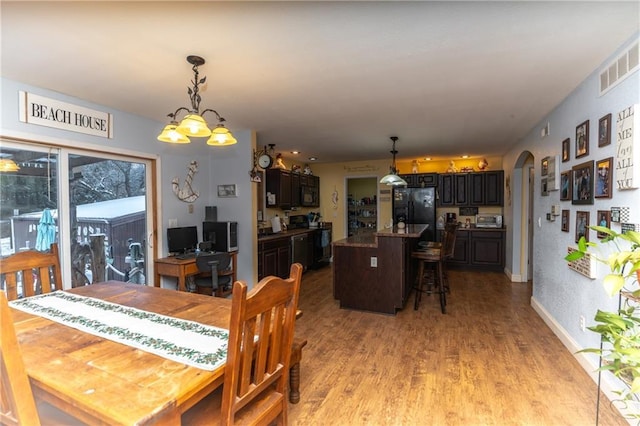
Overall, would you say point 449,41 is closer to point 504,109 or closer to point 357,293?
point 504,109

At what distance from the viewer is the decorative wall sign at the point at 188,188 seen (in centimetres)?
404

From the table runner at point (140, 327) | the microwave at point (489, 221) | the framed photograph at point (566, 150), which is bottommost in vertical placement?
the table runner at point (140, 327)

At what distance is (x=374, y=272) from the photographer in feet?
12.4

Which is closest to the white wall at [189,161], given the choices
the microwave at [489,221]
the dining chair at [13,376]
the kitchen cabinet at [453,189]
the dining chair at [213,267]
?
the dining chair at [213,267]

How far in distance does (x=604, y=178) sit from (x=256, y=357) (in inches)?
102

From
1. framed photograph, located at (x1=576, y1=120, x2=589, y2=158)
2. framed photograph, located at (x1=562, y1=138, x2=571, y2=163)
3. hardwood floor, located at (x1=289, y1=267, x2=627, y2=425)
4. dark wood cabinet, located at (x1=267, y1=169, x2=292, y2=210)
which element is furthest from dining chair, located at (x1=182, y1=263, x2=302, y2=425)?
dark wood cabinet, located at (x1=267, y1=169, x2=292, y2=210)

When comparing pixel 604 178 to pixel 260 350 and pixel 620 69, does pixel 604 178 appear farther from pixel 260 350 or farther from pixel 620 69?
pixel 260 350

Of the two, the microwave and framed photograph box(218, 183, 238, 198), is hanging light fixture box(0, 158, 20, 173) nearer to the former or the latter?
framed photograph box(218, 183, 238, 198)

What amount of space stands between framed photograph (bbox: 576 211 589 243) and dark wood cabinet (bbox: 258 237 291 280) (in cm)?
376

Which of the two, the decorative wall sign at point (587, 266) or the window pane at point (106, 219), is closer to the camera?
the decorative wall sign at point (587, 266)

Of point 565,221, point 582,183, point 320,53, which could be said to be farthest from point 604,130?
point 320,53

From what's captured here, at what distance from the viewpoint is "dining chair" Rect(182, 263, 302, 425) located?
110 cm

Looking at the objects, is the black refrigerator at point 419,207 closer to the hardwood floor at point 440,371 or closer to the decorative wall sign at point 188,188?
the hardwood floor at point 440,371

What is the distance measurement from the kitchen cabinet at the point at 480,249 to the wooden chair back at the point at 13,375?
21.2 feet
